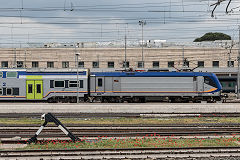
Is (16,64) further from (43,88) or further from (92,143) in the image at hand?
(92,143)

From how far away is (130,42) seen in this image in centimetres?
6606

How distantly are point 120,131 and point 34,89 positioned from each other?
19166 millimetres

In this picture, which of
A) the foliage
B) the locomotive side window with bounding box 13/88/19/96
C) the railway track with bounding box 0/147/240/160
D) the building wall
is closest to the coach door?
the locomotive side window with bounding box 13/88/19/96

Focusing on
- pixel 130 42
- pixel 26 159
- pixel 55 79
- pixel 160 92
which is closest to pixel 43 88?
pixel 55 79

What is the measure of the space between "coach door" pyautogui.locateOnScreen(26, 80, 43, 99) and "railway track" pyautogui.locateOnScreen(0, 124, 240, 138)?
572 inches

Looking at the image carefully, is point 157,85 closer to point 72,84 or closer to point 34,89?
point 72,84

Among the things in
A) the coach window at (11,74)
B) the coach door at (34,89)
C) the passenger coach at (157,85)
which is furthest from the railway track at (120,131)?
the coach window at (11,74)

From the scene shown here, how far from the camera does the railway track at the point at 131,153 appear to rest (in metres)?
12.3

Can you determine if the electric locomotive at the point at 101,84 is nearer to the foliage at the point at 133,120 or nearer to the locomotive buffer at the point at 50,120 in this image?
the foliage at the point at 133,120

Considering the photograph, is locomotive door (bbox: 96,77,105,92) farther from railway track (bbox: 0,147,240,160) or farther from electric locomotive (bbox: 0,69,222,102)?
railway track (bbox: 0,147,240,160)

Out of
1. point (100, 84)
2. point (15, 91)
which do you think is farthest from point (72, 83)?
point (15, 91)

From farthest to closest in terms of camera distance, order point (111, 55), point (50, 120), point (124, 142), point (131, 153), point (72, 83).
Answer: point (111, 55) → point (72, 83) → point (124, 142) → point (50, 120) → point (131, 153)

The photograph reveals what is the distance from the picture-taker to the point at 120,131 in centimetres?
1786

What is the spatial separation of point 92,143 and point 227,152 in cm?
644
